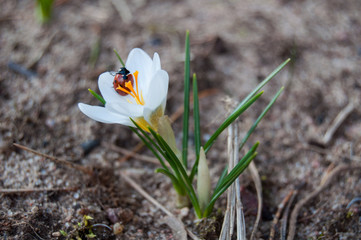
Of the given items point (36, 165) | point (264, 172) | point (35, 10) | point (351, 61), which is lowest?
point (264, 172)

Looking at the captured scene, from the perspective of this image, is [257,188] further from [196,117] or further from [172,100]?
[172,100]

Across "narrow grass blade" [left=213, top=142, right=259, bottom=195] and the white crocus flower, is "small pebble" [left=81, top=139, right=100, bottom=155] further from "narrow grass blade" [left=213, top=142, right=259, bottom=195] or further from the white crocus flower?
"narrow grass blade" [left=213, top=142, right=259, bottom=195]

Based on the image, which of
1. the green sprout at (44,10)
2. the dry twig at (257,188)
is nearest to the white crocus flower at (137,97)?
the dry twig at (257,188)

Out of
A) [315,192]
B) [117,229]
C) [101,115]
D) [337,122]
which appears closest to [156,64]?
[101,115]

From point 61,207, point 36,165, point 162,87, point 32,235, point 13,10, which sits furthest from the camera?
point 13,10

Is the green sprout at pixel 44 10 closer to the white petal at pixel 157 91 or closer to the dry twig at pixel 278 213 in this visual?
the white petal at pixel 157 91

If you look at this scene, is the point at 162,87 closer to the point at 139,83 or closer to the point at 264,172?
the point at 139,83

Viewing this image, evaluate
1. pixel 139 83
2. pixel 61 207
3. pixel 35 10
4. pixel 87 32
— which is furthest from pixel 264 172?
pixel 35 10
